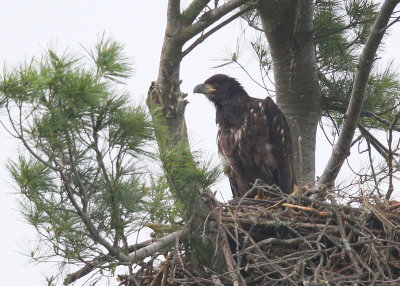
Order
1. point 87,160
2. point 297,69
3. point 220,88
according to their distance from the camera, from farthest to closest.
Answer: point 220,88 → point 297,69 → point 87,160

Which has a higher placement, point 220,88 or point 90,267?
point 220,88

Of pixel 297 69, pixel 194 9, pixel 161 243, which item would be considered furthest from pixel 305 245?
pixel 297 69

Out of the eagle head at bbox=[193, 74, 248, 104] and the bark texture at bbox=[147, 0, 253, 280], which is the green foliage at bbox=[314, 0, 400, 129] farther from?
the bark texture at bbox=[147, 0, 253, 280]

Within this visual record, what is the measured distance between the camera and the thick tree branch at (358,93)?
6.10 meters

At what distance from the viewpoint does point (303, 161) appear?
8039 millimetres

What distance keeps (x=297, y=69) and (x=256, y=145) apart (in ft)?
2.57

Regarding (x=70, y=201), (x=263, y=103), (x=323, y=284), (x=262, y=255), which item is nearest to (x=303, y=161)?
(x=263, y=103)

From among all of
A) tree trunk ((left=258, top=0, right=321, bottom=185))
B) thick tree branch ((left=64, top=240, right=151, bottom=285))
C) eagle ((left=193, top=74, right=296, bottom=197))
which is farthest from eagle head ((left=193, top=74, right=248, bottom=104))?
thick tree branch ((left=64, top=240, right=151, bottom=285))

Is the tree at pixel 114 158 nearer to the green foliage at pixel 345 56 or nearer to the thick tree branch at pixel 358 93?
the thick tree branch at pixel 358 93

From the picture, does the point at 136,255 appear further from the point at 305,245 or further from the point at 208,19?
the point at 208,19

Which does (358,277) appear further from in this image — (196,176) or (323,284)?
(196,176)

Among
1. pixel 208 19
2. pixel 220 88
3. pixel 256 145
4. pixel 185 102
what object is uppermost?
pixel 220 88

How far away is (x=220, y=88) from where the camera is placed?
28.0 feet

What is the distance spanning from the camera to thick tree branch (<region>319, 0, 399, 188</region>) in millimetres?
6102
